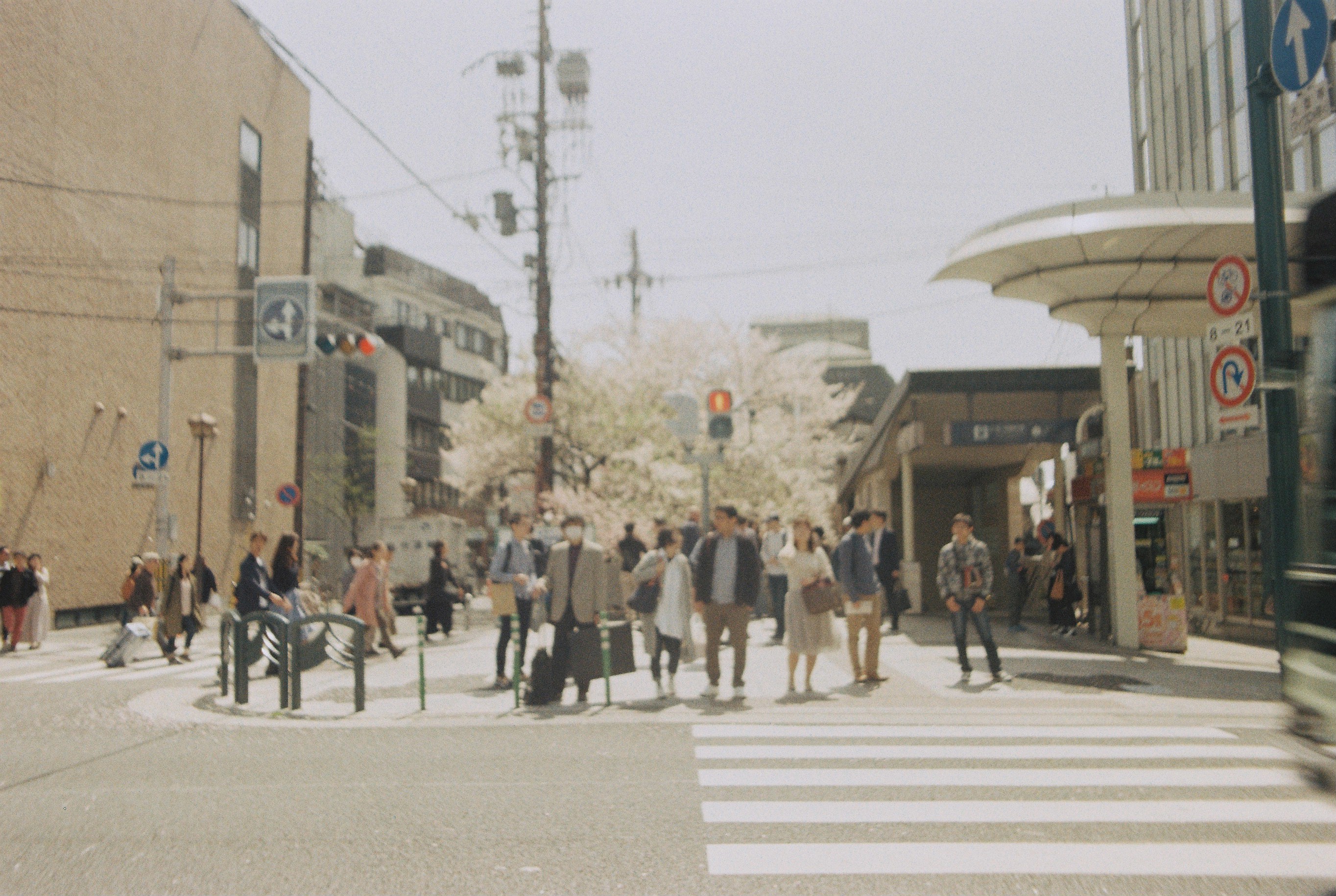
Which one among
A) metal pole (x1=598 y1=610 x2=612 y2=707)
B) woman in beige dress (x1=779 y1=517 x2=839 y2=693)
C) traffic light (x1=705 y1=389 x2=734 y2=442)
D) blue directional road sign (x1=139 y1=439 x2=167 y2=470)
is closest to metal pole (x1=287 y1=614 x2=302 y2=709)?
metal pole (x1=598 y1=610 x2=612 y2=707)

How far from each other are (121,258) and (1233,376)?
23.3 meters

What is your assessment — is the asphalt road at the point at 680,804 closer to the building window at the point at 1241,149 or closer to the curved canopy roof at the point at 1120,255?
the curved canopy roof at the point at 1120,255

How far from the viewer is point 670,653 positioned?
11594 mm

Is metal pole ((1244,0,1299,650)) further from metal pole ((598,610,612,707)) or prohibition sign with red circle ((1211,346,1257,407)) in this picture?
metal pole ((598,610,612,707))

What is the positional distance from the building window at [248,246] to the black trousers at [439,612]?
1658 centimetres

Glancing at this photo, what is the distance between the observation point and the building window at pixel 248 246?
1268 inches

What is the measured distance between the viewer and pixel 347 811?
21.4 feet

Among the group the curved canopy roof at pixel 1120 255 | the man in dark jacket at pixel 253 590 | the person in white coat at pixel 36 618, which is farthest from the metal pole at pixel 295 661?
the person in white coat at pixel 36 618

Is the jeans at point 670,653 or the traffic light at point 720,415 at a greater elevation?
the traffic light at point 720,415

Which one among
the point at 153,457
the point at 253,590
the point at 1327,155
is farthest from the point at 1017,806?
the point at 1327,155

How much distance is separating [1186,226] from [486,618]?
18.8 meters

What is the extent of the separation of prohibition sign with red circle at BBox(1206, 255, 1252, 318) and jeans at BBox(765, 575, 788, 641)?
27.3 feet

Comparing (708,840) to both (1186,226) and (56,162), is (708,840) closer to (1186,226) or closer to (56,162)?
(1186,226)

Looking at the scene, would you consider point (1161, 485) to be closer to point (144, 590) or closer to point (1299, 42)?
point (1299, 42)
